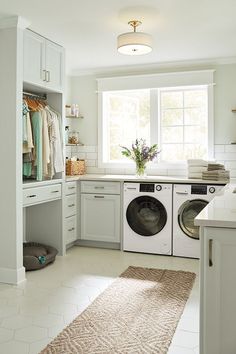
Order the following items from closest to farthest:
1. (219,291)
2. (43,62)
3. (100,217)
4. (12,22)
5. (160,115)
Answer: (219,291), (12,22), (43,62), (100,217), (160,115)

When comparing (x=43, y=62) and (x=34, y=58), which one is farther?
(x=43, y=62)

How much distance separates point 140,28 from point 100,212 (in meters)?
2.21

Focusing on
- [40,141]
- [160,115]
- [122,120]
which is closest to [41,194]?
[40,141]

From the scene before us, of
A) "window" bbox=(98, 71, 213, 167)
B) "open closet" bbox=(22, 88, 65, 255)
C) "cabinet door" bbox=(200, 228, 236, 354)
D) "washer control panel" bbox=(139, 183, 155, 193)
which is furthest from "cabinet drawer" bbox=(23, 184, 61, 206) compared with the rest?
"cabinet door" bbox=(200, 228, 236, 354)

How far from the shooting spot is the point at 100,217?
4633 millimetres

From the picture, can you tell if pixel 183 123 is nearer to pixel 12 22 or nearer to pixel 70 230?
pixel 70 230

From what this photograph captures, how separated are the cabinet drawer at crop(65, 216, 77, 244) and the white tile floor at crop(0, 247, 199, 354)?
0.16 meters

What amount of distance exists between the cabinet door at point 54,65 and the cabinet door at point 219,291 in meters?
2.78

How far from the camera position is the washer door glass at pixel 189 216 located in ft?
13.9

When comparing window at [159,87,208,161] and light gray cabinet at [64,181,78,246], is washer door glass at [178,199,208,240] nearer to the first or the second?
window at [159,87,208,161]

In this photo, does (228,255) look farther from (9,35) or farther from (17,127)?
(9,35)

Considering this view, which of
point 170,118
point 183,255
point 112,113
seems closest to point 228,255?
point 183,255

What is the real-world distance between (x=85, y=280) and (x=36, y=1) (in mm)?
2445

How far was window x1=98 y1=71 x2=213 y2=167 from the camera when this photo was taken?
4840 mm
